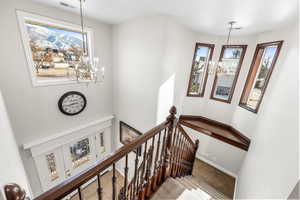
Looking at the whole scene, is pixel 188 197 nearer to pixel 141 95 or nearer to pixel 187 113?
pixel 141 95

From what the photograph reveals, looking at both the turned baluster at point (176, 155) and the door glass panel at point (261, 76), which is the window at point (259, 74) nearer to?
the door glass panel at point (261, 76)

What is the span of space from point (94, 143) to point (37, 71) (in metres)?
2.32

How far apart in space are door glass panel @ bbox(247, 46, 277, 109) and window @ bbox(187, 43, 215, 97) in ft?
3.83

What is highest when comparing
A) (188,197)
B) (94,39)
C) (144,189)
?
(94,39)

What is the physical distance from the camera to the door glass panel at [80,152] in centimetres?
346

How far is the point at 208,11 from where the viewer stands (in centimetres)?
205

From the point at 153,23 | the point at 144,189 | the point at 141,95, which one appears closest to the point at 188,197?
the point at 144,189

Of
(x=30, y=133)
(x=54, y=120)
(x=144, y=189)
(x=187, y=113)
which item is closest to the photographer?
(x=144, y=189)

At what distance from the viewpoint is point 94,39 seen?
3057mm

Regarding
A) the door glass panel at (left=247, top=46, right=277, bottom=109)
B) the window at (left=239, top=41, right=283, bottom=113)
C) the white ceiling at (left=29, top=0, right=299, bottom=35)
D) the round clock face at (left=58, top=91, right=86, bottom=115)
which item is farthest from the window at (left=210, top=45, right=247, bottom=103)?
the round clock face at (left=58, top=91, right=86, bottom=115)

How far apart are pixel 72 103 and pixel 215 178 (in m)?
4.18

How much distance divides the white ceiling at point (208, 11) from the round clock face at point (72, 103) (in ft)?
5.88

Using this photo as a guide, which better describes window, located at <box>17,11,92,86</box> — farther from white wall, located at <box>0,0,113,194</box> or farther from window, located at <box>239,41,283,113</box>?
window, located at <box>239,41,283,113</box>

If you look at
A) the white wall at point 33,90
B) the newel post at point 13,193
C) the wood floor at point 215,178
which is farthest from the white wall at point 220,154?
the newel post at point 13,193
